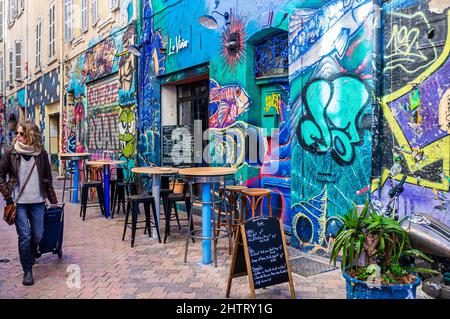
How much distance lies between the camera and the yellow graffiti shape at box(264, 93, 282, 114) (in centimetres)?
681

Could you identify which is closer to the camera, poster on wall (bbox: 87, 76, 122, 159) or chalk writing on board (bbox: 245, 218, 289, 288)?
chalk writing on board (bbox: 245, 218, 289, 288)

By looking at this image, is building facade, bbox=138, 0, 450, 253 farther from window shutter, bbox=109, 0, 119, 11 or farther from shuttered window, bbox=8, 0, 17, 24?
shuttered window, bbox=8, 0, 17, 24

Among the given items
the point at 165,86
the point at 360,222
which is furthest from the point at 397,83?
the point at 165,86

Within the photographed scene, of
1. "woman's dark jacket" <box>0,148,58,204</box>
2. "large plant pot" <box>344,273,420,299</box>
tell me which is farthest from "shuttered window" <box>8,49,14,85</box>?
"large plant pot" <box>344,273,420,299</box>

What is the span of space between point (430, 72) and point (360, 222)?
195 centimetres

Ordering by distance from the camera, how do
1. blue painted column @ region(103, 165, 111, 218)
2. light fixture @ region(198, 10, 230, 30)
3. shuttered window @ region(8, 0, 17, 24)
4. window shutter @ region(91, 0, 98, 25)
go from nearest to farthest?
light fixture @ region(198, 10, 230, 30), blue painted column @ region(103, 165, 111, 218), window shutter @ region(91, 0, 98, 25), shuttered window @ region(8, 0, 17, 24)

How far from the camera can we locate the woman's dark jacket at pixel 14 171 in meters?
4.55

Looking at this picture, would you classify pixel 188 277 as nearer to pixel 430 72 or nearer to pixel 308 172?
pixel 308 172

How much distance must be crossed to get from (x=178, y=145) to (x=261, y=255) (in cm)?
550

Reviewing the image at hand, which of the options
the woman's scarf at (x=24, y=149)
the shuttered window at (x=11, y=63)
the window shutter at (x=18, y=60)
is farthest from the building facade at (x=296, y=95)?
the shuttered window at (x=11, y=63)

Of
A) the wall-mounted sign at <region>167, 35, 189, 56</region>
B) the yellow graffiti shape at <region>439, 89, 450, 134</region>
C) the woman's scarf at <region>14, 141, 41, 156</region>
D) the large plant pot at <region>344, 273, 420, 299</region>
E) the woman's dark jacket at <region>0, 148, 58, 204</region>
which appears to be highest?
the wall-mounted sign at <region>167, 35, 189, 56</region>

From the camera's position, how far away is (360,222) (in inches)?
132

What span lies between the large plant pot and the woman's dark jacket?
11.4 ft

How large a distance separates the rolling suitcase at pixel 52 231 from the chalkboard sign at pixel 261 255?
2.57 m
